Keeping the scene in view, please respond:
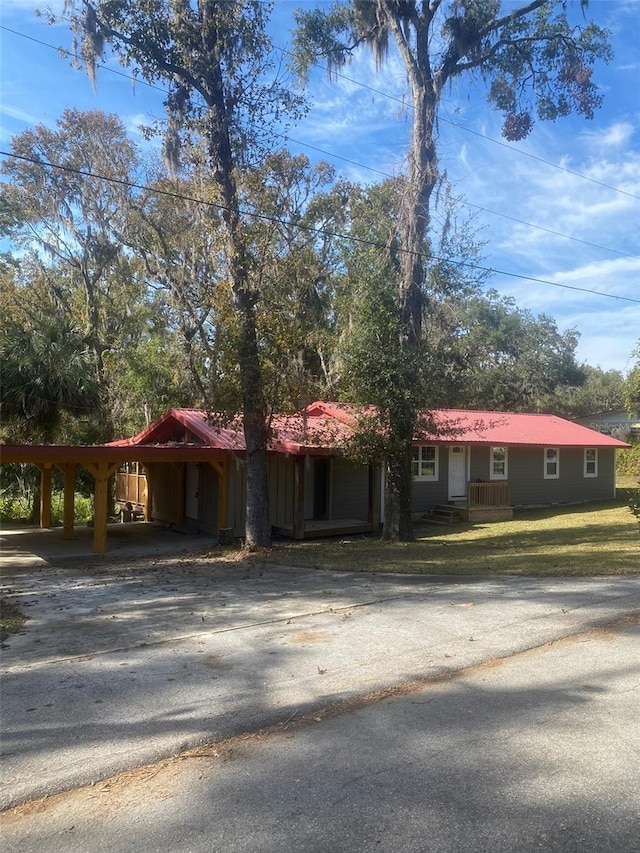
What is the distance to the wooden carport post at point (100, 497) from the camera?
14602mm

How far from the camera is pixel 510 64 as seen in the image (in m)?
16.5

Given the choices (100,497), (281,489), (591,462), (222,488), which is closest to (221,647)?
(100,497)

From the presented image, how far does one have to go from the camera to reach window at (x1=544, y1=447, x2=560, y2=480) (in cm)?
2394

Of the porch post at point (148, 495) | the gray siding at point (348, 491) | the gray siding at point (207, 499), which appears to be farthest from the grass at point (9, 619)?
the porch post at point (148, 495)

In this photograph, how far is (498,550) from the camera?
44.5 feet

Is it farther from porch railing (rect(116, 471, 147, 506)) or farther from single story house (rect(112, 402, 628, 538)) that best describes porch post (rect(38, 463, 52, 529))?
porch railing (rect(116, 471, 147, 506))

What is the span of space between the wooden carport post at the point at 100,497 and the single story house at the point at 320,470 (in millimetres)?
23

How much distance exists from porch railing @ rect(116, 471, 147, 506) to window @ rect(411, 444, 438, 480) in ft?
30.1

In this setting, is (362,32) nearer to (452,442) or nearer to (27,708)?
(452,442)

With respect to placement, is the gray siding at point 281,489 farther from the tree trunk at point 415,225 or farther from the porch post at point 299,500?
the tree trunk at point 415,225

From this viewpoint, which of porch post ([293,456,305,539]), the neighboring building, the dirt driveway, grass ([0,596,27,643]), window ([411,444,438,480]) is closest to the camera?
the dirt driveway

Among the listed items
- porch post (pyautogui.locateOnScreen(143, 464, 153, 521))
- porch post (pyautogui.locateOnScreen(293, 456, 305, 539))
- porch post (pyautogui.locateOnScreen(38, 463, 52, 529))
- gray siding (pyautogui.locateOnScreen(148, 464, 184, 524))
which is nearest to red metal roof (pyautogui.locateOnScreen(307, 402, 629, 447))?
porch post (pyautogui.locateOnScreen(293, 456, 305, 539))

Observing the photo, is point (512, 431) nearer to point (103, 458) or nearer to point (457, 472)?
point (457, 472)

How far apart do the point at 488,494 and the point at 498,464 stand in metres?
2.01
